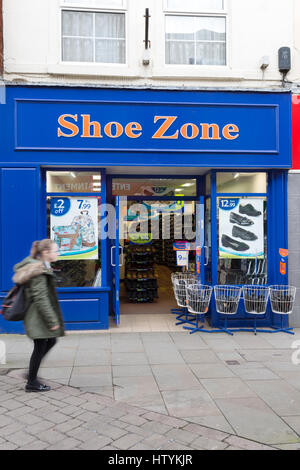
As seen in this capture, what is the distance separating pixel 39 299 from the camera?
4391 millimetres

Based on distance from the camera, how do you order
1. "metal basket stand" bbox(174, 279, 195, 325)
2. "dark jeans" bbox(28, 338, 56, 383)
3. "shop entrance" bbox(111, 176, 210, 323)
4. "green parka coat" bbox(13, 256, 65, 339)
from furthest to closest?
"shop entrance" bbox(111, 176, 210, 323) → "metal basket stand" bbox(174, 279, 195, 325) → "dark jeans" bbox(28, 338, 56, 383) → "green parka coat" bbox(13, 256, 65, 339)

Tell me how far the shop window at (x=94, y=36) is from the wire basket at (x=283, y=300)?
17.5 ft

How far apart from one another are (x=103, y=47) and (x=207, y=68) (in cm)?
207

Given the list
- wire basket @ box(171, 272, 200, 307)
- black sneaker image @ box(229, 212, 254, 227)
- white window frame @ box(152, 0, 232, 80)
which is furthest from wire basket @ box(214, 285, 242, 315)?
white window frame @ box(152, 0, 232, 80)

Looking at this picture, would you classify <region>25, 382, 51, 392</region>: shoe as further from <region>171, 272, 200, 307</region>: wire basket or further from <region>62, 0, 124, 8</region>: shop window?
<region>62, 0, 124, 8</region>: shop window

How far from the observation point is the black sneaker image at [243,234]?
7859 millimetres

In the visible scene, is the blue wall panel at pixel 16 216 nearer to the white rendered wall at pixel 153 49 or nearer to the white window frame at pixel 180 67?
the white rendered wall at pixel 153 49

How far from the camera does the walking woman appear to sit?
439 cm

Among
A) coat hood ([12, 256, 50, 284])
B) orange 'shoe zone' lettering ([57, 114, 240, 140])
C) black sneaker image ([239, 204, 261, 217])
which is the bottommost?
coat hood ([12, 256, 50, 284])

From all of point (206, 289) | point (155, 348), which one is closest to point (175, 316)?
point (206, 289)

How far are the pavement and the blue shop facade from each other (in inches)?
Result: 49.8

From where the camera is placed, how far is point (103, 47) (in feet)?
25.3
